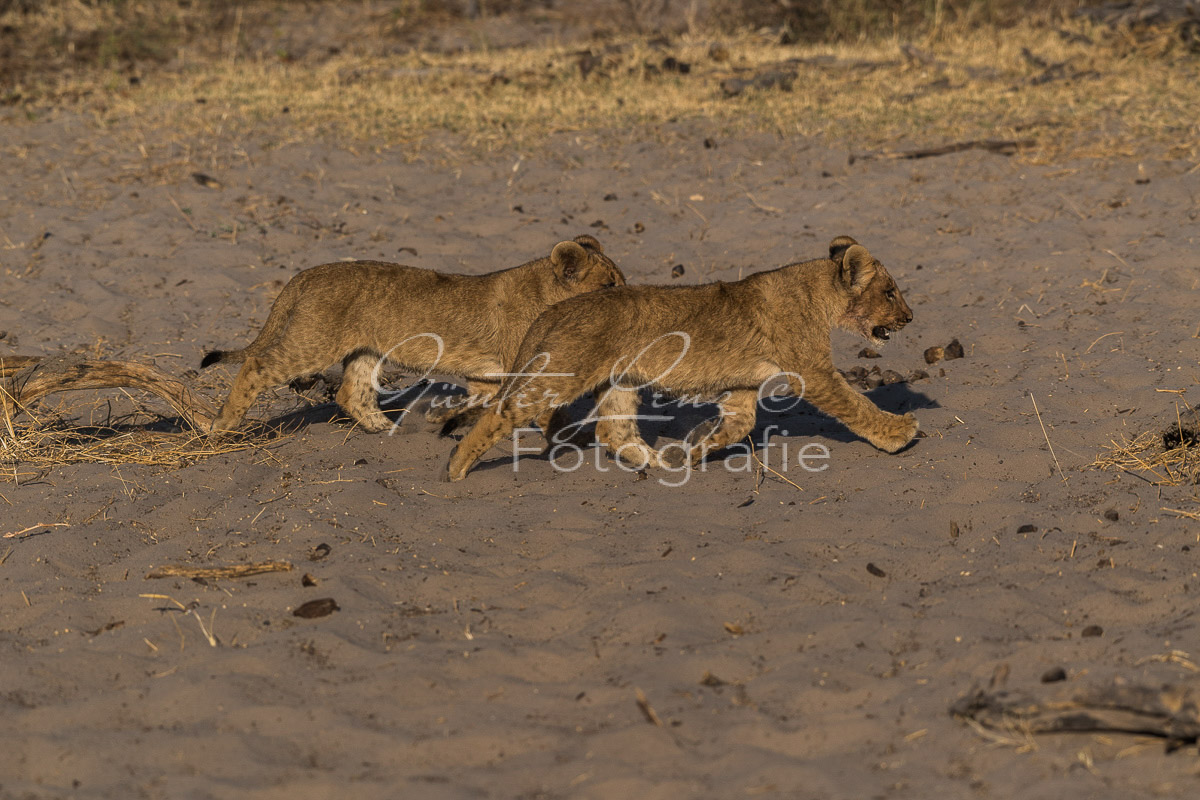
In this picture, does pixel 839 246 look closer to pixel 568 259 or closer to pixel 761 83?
pixel 568 259

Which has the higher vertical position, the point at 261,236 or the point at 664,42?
the point at 664,42

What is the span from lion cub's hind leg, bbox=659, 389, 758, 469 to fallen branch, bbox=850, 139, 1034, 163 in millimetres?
5192

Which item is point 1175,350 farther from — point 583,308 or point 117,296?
point 117,296

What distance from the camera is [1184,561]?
16.6 feet

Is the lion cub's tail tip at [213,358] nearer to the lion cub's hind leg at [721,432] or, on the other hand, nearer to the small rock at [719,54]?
the lion cub's hind leg at [721,432]

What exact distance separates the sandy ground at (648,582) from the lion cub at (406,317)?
1.57 ft

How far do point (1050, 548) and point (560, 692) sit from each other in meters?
2.34

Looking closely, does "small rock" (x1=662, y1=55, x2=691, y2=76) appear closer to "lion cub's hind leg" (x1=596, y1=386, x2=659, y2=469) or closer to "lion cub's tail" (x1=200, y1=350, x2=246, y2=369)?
"lion cub's hind leg" (x1=596, y1=386, x2=659, y2=469)

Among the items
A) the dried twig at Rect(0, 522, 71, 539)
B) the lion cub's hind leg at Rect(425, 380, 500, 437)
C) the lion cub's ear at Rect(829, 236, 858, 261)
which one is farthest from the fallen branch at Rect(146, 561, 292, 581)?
the lion cub's ear at Rect(829, 236, 858, 261)

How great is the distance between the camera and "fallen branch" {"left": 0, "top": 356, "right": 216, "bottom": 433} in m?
6.97

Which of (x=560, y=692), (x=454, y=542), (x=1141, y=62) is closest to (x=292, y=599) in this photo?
(x=454, y=542)

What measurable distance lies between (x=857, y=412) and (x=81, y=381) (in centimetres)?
444

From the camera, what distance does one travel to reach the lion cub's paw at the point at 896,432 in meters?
6.69

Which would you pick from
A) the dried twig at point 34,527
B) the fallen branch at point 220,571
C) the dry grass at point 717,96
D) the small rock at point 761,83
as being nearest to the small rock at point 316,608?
the fallen branch at point 220,571
